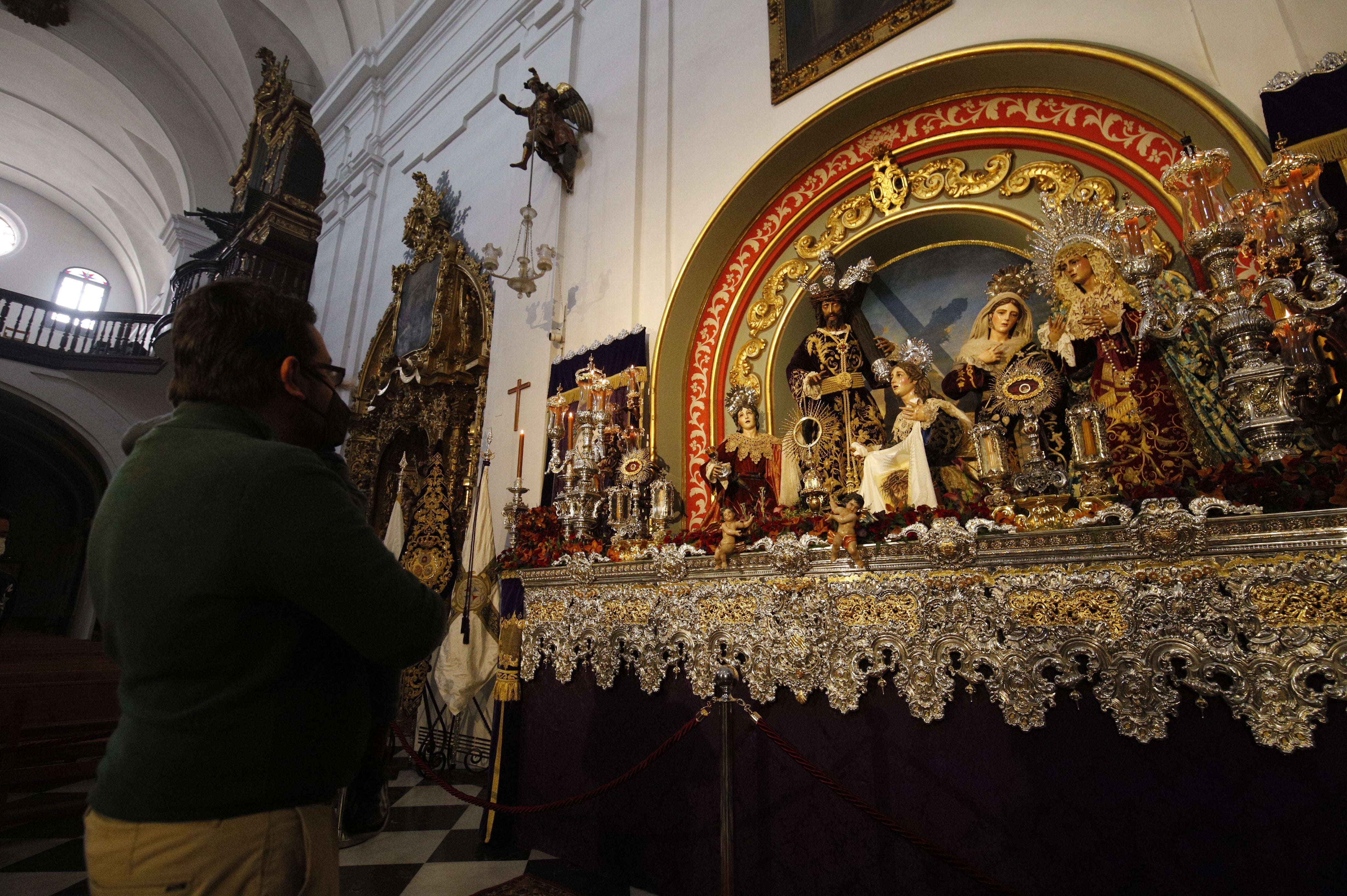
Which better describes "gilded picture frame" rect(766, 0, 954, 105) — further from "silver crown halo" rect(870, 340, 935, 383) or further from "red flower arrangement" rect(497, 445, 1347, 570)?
"red flower arrangement" rect(497, 445, 1347, 570)

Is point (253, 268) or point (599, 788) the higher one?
point (253, 268)

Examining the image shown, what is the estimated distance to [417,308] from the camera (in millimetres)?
8367

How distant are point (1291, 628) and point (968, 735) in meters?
1.00

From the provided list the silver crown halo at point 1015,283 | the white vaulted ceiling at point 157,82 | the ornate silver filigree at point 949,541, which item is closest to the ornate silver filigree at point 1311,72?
the silver crown halo at point 1015,283

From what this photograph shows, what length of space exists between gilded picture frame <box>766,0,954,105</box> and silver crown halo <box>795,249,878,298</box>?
1.50m

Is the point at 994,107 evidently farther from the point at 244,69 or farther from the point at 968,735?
→ the point at 244,69

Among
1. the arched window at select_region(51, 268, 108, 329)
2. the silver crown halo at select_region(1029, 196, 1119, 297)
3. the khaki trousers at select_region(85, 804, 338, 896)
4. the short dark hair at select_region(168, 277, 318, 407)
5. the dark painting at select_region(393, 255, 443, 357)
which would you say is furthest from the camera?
the arched window at select_region(51, 268, 108, 329)

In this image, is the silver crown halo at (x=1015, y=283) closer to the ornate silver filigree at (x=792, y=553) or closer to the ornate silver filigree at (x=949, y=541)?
the ornate silver filigree at (x=949, y=541)

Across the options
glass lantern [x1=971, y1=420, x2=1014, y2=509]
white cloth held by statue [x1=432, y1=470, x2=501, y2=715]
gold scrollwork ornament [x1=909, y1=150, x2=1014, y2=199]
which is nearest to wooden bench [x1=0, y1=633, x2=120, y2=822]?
white cloth held by statue [x1=432, y1=470, x2=501, y2=715]

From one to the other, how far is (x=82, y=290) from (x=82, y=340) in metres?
7.63

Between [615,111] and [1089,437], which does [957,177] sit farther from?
[615,111]

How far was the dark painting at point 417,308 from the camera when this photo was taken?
8.07 metres

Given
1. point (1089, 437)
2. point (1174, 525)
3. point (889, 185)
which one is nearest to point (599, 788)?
point (1174, 525)

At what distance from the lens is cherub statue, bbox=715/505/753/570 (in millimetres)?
3057
